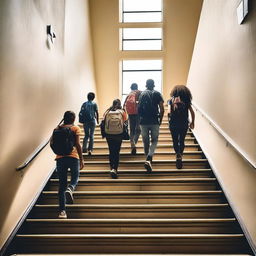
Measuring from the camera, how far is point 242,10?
156 inches

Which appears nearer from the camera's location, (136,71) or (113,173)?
(113,173)

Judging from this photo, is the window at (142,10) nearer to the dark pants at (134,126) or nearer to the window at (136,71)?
the window at (136,71)

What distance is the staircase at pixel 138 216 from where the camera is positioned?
3578mm

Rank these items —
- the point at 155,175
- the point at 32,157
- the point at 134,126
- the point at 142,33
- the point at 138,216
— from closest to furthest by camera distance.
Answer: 1. the point at 138,216
2. the point at 32,157
3. the point at 155,175
4. the point at 134,126
5. the point at 142,33

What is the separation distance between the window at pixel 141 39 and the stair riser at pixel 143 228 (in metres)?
8.35

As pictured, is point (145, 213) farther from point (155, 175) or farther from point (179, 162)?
point (179, 162)

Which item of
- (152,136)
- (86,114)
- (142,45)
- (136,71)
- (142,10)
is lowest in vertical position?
(152,136)

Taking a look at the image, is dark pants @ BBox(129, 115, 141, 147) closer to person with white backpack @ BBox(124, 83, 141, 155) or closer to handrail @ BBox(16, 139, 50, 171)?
person with white backpack @ BBox(124, 83, 141, 155)

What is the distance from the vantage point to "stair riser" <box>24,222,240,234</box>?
3.81m

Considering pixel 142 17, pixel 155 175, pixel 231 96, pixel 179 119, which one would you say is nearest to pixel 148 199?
pixel 155 175

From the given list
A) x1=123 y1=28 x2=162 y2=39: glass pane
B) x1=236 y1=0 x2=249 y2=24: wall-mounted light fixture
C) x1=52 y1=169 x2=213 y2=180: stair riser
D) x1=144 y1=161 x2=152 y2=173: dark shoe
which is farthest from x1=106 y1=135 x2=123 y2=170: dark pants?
x1=123 y1=28 x2=162 y2=39: glass pane

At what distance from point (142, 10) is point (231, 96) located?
7822 mm

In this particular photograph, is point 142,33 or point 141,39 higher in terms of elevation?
point 142,33

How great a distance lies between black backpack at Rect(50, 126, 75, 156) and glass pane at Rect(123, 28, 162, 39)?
8075 mm
